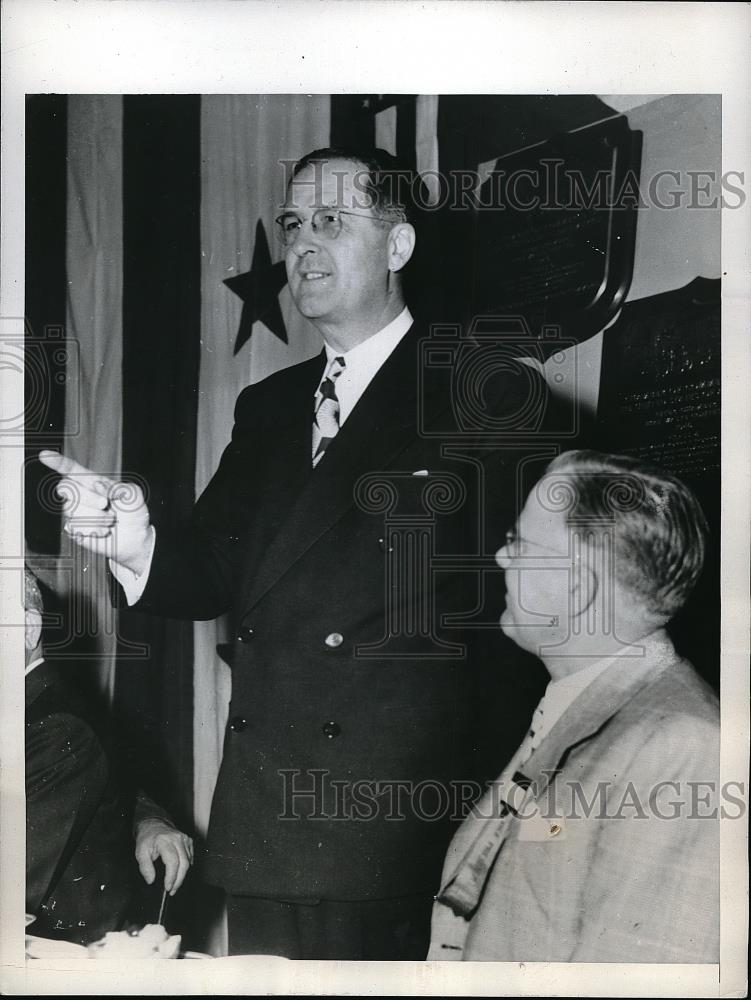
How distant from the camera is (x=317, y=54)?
180 cm

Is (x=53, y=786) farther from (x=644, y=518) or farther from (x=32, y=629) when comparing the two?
(x=644, y=518)

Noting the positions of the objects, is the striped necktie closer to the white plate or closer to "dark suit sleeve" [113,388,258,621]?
"dark suit sleeve" [113,388,258,621]

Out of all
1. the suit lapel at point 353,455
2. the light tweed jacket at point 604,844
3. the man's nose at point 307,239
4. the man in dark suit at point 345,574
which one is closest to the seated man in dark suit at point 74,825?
the man in dark suit at point 345,574

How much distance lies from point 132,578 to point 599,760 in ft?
3.06

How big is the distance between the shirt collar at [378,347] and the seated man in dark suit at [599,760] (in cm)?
38

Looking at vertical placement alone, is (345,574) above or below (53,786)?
above

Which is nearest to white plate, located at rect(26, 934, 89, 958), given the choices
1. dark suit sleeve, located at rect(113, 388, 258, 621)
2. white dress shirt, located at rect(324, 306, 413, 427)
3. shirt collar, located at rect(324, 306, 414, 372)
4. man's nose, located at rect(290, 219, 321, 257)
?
dark suit sleeve, located at rect(113, 388, 258, 621)

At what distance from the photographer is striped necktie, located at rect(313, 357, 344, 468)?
1.79 meters

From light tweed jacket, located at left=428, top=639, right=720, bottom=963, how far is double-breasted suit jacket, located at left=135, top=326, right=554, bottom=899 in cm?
11

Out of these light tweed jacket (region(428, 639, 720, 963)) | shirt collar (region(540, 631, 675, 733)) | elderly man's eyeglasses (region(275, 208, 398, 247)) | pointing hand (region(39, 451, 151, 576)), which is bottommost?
light tweed jacket (region(428, 639, 720, 963))

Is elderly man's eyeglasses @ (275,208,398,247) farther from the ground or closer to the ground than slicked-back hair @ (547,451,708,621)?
farther from the ground

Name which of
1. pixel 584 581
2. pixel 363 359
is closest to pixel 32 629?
pixel 363 359

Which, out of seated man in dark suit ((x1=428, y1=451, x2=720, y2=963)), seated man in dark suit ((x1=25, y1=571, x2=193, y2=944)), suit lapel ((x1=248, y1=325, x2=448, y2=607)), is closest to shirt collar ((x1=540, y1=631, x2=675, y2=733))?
seated man in dark suit ((x1=428, y1=451, x2=720, y2=963))

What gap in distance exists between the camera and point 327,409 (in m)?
1.79
